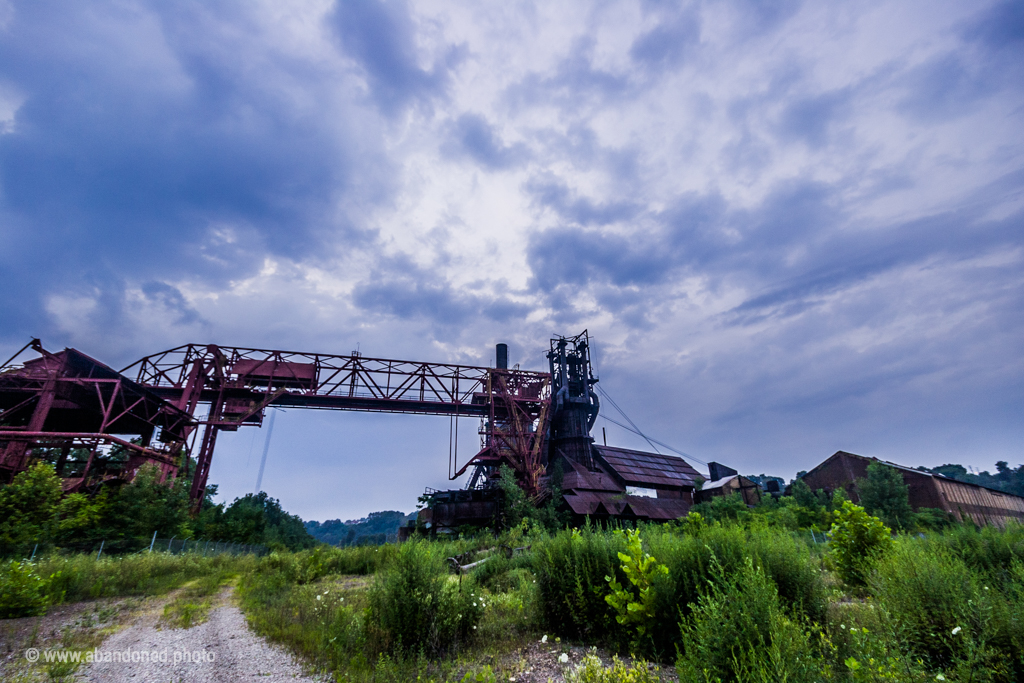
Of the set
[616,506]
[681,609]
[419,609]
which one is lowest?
[419,609]

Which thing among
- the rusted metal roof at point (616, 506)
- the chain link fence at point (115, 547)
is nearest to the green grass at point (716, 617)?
the chain link fence at point (115, 547)

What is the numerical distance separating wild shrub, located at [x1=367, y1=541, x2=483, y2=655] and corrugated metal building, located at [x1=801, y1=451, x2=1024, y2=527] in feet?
120

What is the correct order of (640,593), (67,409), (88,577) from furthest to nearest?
(67,409), (88,577), (640,593)

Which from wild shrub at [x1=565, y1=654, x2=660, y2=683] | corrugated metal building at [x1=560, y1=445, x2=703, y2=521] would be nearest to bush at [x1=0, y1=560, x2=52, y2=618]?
wild shrub at [x1=565, y1=654, x2=660, y2=683]

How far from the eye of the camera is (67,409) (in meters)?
24.0

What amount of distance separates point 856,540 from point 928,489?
33.4 meters

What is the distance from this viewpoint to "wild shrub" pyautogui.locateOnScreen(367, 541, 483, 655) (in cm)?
682

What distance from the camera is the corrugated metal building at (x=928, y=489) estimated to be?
30.8 meters

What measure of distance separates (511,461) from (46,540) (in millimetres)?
24285

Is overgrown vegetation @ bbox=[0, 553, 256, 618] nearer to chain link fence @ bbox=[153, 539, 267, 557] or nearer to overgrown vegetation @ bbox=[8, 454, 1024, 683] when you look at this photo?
overgrown vegetation @ bbox=[8, 454, 1024, 683]

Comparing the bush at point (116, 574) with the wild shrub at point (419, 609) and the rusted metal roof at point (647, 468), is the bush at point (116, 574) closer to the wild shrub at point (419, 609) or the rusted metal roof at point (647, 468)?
the wild shrub at point (419, 609)

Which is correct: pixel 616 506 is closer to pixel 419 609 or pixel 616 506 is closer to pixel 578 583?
pixel 578 583

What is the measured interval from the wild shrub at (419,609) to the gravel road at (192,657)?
1.24 metres

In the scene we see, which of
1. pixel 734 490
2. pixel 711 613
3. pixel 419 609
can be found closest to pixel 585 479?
pixel 734 490
